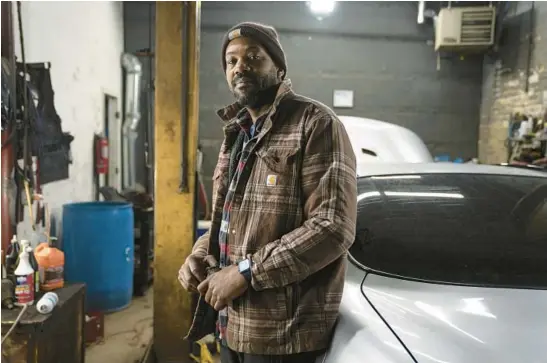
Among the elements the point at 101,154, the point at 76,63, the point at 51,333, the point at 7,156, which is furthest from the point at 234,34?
the point at 101,154

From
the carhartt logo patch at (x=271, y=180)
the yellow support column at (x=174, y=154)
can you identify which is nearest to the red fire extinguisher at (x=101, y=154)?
the yellow support column at (x=174, y=154)

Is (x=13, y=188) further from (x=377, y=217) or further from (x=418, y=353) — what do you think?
(x=418, y=353)

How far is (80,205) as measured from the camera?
150 inches

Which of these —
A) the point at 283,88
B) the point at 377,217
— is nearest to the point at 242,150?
the point at 283,88

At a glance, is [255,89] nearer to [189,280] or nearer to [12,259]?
[189,280]

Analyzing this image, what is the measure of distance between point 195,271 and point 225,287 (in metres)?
0.23

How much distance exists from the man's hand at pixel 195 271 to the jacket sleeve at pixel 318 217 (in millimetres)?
272

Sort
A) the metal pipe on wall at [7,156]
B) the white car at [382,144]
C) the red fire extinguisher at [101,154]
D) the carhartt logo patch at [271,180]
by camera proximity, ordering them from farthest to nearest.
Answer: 1. the red fire extinguisher at [101,154]
2. the white car at [382,144]
3. the metal pipe on wall at [7,156]
4. the carhartt logo patch at [271,180]

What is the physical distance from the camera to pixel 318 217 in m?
1.13

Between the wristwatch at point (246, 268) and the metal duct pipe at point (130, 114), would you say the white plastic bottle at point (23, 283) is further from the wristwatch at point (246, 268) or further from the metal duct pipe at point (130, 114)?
the metal duct pipe at point (130, 114)

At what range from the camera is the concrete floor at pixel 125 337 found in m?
3.07

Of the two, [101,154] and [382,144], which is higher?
[382,144]

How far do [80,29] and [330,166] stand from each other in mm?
4236

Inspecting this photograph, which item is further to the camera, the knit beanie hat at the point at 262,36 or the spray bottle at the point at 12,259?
the spray bottle at the point at 12,259
